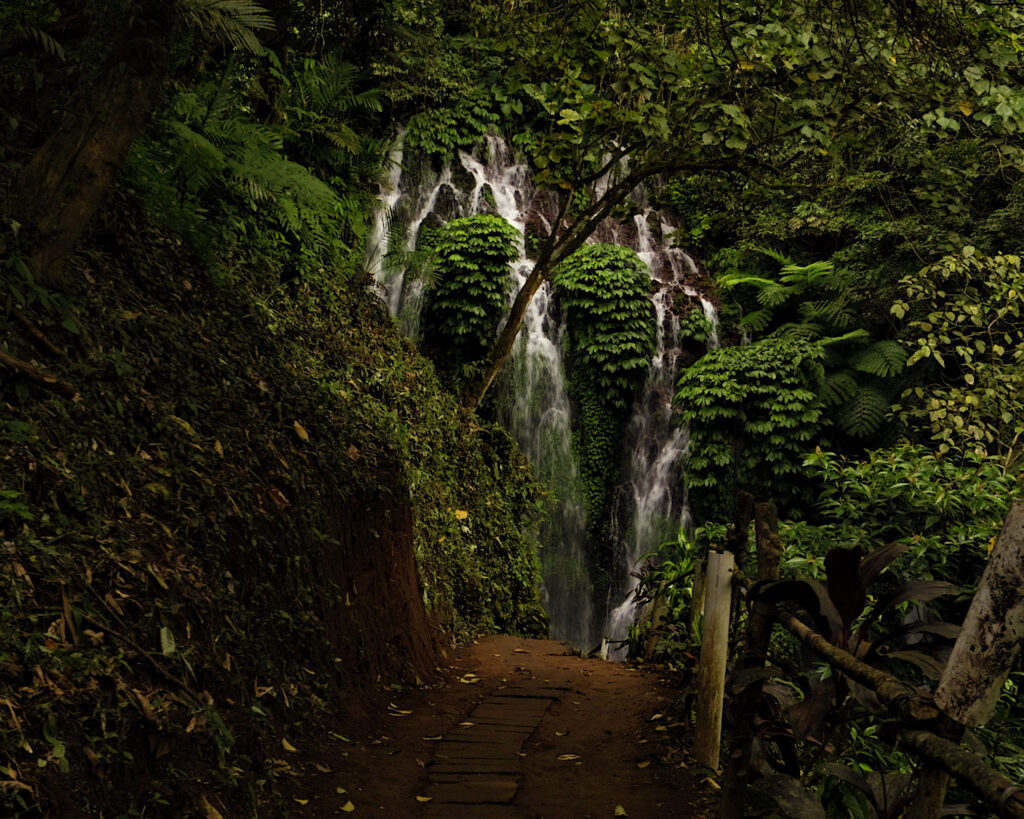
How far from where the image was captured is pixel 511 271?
47.8 feet

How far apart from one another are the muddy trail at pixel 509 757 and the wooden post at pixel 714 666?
0.18 metres

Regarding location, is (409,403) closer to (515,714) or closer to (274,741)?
(515,714)

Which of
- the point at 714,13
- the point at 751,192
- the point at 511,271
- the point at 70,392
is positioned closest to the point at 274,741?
the point at 70,392

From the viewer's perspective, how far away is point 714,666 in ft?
13.8

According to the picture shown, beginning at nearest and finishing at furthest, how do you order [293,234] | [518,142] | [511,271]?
[293,234], [511,271], [518,142]

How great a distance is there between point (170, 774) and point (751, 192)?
8890mm

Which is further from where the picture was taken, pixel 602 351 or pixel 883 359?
pixel 602 351

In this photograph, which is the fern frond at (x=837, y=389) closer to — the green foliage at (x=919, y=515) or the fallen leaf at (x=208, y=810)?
the green foliage at (x=919, y=515)

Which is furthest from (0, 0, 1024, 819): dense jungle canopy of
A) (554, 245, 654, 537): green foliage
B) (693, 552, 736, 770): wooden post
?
(554, 245, 654, 537): green foliage

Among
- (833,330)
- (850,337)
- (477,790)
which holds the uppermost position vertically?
(833,330)

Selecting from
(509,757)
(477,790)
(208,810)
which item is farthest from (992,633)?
(509,757)

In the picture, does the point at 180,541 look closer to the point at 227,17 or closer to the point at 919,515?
the point at 227,17

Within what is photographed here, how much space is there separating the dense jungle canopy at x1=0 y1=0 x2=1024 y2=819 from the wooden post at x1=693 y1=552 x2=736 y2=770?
0.52 m

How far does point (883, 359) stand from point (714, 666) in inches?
501
